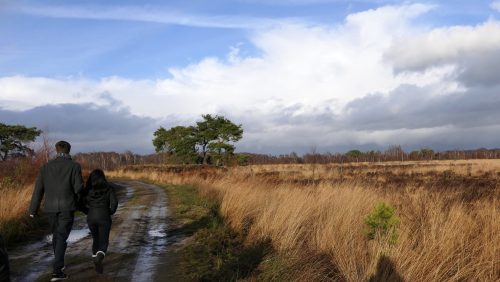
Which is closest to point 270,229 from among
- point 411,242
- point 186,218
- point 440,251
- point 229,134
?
point 411,242

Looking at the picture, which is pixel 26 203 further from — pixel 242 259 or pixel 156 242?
pixel 242 259

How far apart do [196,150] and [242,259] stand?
161ft

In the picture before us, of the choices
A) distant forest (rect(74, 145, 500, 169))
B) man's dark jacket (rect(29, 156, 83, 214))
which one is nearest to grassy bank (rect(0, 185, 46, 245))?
man's dark jacket (rect(29, 156, 83, 214))

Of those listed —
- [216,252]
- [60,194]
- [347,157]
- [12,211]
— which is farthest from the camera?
[347,157]

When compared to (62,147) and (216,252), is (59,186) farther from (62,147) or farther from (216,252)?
(216,252)

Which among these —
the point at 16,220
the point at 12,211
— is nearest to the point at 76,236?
the point at 16,220

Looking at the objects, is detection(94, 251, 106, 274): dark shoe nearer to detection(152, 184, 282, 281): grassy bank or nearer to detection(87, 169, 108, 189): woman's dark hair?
detection(87, 169, 108, 189): woman's dark hair

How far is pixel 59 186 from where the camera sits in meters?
6.87

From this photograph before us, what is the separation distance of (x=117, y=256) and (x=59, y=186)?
6.98 ft

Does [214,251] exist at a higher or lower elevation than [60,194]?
lower

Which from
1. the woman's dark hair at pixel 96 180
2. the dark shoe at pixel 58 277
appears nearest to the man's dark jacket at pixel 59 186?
the woman's dark hair at pixel 96 180

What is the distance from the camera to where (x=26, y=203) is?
12383 millimetres

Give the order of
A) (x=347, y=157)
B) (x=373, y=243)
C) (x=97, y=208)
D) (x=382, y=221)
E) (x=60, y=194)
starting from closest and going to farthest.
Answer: (x=373, y=243) → (x=60, y=194) → (x=382, y=221) → (x=97, y=208) → (x=347, y=157)

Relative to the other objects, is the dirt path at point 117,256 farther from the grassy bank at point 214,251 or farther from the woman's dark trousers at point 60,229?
the woman's dark trousers at point 60,229
